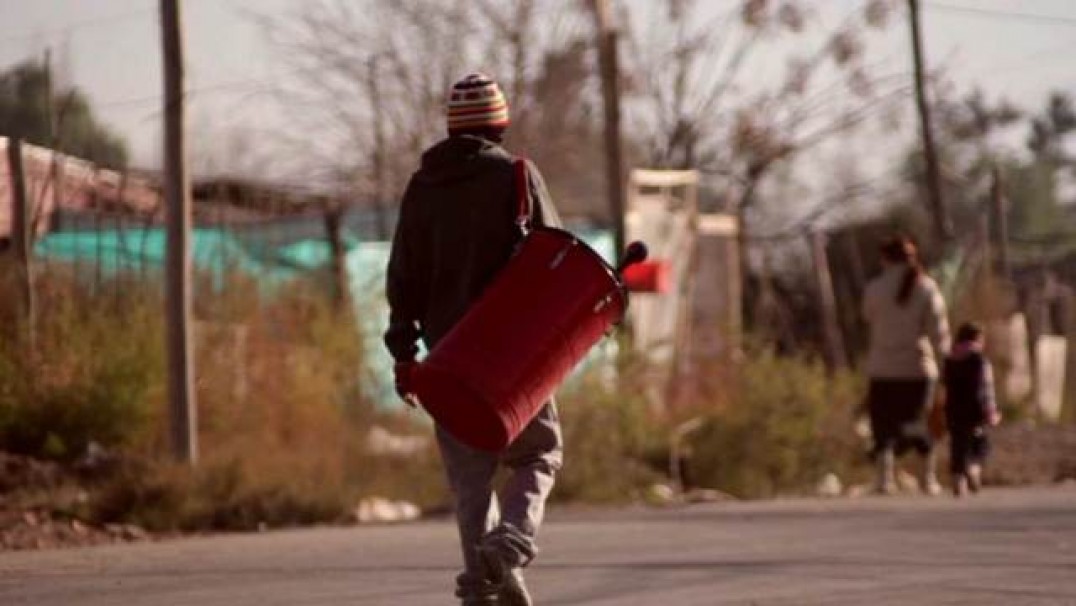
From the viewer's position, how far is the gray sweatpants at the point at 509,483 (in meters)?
8.62

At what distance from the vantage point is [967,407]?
739 inches

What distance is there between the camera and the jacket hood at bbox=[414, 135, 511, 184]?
8672mm

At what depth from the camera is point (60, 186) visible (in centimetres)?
1981

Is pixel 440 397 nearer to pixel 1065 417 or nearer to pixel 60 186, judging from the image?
pixel 60 186

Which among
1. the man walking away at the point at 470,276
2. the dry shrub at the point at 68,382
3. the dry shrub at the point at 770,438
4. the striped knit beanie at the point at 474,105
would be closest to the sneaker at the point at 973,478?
the dry shrub at the point at 770,438

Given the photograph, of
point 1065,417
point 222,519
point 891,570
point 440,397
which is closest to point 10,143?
point 222,519

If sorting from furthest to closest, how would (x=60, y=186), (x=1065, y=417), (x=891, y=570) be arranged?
1. (x=1065, y=417)
2. (x=60, y=186)
3. (x=891, y=570)

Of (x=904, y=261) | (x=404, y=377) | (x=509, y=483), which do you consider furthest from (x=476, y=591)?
(x=904, y=261)

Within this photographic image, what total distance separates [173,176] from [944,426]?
5502 millimetres

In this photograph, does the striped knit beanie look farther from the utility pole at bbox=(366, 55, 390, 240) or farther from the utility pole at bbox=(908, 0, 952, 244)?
the utility pole at bbox=(366, 55, 390, 240)

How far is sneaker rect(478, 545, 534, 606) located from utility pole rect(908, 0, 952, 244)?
23.3 m

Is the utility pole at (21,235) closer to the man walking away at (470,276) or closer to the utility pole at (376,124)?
the man walking away at (470,276)

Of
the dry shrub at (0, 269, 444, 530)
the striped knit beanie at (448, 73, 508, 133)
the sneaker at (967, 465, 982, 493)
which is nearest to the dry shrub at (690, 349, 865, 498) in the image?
the sneaker at (967, 465, 982, 493)

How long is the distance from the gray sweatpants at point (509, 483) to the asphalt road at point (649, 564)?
1.47m
